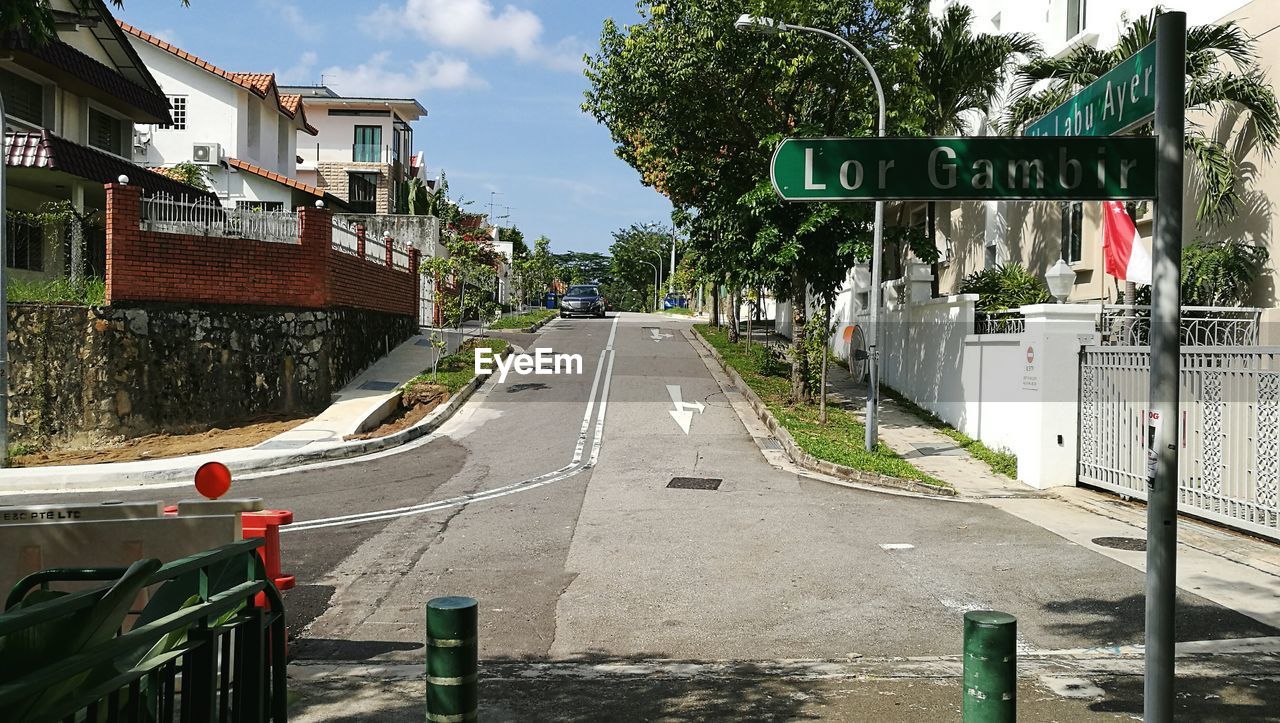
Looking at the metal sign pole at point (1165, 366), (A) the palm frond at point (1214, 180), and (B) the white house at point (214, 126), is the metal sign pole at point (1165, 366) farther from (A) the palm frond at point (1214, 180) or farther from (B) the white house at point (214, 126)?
(B) the white house at point (214, 126)

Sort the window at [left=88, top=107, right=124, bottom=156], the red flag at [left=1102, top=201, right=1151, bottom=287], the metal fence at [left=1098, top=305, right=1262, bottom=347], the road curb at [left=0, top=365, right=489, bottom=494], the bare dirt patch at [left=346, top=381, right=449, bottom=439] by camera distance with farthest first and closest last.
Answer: the window at [left=88, top=107, right=124, bottom=156], the bare dirt patch at [left=346, top=381, right=449, bottom=439], the red flag at [left=1102, top=201, right=1151, bottom=287], the road curb at [left=0, top=365, right=489, bottom=494], the metal fence at [left=1098, top=305, right=1262, bottom=347]

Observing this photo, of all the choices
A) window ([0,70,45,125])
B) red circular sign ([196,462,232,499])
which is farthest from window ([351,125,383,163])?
red circular sign ([196,462,232,499])

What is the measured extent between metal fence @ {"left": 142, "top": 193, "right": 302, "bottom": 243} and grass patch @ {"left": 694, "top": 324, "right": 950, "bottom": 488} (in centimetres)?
1013

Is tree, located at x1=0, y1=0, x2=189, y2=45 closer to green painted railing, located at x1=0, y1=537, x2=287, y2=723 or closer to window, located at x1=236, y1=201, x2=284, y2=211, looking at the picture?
green painted railing, located at x1=0, y1=537, x2=287, y2=723

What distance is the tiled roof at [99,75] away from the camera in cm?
2270

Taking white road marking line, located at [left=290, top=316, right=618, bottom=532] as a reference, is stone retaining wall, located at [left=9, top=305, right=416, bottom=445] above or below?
above

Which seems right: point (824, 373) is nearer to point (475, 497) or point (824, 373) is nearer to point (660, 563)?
point (475, 497)

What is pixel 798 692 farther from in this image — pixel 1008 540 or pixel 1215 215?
pixel 1215 215

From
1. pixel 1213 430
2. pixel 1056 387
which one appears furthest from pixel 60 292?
pixel 1213 430

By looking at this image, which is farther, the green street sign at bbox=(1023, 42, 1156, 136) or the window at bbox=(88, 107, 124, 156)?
the window at bbox=(88, 107, 124, 156)

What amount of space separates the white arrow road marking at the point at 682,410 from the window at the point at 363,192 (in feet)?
111

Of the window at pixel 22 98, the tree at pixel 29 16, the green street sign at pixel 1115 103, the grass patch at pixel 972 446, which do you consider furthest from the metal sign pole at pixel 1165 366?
the window at pixel 22 98

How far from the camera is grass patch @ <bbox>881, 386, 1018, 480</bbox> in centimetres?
1486

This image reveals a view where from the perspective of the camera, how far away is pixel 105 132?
27562 millimetres
